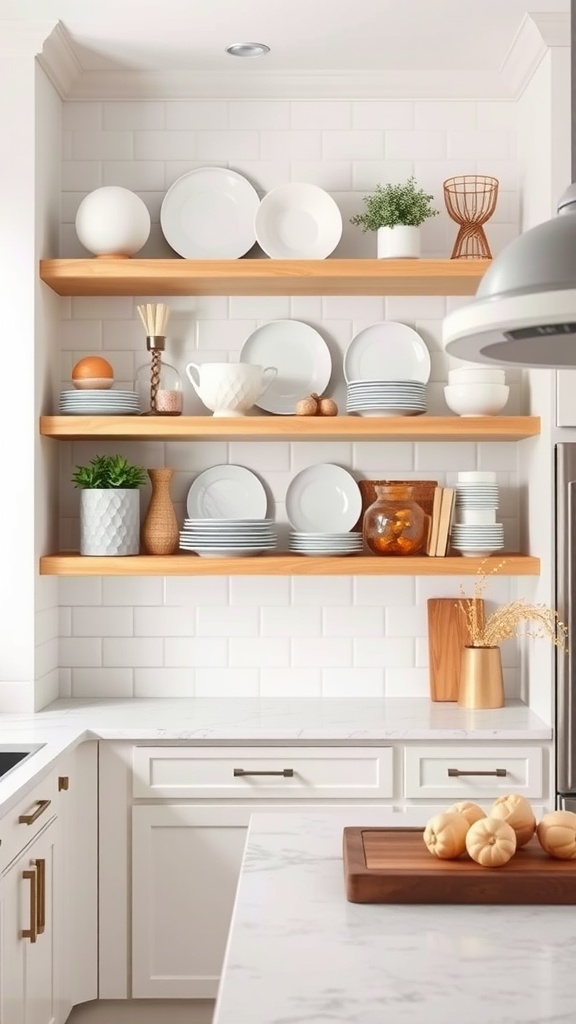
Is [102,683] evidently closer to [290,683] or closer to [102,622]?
[102,622]

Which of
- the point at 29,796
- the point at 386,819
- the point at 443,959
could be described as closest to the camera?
the point at 443,959

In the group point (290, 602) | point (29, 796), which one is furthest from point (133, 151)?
point (29, 796)

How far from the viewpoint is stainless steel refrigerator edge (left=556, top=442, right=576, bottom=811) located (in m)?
3.18

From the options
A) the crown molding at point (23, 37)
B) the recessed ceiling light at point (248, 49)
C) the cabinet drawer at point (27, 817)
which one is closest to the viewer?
the cabinet drawer at point (27, 817)

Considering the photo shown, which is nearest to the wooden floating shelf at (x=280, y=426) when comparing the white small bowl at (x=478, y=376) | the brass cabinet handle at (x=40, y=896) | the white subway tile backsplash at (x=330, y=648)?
the white small bowl at (x=478, y=376)

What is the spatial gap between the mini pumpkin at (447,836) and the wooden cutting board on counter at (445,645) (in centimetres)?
174

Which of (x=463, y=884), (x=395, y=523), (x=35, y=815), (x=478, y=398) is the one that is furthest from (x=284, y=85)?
(x=463, y=884)

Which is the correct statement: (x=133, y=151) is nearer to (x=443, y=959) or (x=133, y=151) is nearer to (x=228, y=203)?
(x=228, y=203)

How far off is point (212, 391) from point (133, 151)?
0.91 meters

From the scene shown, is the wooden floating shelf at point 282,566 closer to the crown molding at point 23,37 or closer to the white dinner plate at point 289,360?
the white dinner plate at point 289,360

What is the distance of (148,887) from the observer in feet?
10.4

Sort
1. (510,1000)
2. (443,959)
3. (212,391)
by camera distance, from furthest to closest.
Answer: (212,391) < (443,959) < (510,1000)

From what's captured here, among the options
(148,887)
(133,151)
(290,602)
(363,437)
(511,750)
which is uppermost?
(133,151)

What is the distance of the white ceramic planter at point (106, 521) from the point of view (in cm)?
348
